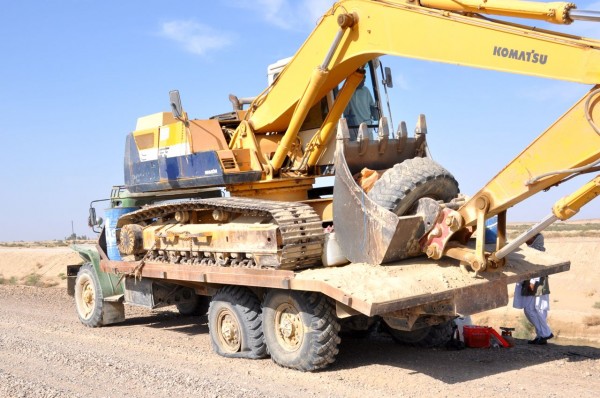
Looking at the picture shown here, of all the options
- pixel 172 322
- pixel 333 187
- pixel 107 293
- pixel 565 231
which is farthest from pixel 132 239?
pixel 565 231

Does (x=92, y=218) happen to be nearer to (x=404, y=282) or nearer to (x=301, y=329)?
(x=301, y=329)

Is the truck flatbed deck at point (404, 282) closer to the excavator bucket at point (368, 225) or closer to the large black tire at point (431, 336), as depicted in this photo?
the excavator bucket at point (368, 225)

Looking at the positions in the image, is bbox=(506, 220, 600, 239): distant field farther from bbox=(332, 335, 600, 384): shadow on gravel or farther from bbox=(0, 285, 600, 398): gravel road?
bbox=(0, 285, 600, 398): gravel road

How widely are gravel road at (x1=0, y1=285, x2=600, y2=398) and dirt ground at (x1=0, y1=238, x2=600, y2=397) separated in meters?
0.01

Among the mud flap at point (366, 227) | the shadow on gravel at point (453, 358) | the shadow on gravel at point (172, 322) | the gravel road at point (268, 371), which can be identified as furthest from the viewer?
the shadow on gravel at point (172, 322)

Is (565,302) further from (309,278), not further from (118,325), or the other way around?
(309,278)

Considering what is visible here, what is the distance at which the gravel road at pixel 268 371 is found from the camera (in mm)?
7184

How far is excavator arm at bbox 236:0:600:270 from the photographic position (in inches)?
255

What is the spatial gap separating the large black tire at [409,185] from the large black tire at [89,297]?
6467mm

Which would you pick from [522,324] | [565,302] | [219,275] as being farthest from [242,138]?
[565,302]

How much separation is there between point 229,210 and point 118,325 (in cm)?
489

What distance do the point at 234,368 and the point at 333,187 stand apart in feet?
8.23

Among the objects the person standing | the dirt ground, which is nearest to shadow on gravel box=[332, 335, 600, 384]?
the dirt ground

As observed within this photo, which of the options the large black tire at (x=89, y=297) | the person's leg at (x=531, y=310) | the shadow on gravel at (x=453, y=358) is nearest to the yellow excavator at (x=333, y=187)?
the shadow on gravel at (x=453, y=358)
